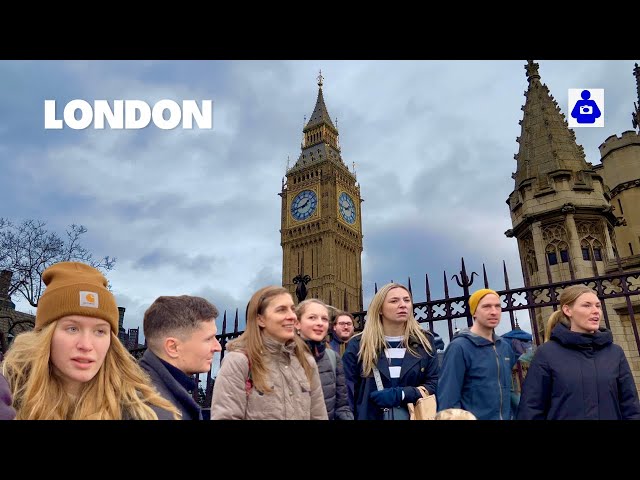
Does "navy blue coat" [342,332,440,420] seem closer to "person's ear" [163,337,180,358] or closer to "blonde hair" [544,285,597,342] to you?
"blonde hair" [544,285,597,342]

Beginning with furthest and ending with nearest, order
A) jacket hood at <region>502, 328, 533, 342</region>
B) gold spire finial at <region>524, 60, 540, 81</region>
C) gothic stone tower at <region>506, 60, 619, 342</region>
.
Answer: gold spire finial at <region>524, 60, 540, 81</region> < gothic stone tower at <region>506, 60, 619, 342</region> < jacket hood at <region>502, 328, 533, 342</region>

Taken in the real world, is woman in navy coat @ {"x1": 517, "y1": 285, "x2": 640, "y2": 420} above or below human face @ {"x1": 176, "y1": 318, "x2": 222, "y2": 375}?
below

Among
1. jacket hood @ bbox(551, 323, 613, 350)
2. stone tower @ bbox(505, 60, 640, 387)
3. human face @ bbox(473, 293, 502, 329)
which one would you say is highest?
stone tower @ bbox(505, 60, 640, 387)

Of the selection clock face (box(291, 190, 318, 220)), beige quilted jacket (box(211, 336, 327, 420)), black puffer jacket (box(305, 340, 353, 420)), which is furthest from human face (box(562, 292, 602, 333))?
clock face (box(291, 190, 318, 220))

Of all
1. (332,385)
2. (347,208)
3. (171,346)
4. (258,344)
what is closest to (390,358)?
(332,385)

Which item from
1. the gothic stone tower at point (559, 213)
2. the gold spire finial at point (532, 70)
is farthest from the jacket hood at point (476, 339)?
the gold spire finial at point (532, 70)

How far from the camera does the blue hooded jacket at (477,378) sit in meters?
3.64

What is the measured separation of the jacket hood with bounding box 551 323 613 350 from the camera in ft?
11.1

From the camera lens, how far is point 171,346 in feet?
8.21

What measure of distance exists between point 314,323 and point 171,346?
1.56 metres

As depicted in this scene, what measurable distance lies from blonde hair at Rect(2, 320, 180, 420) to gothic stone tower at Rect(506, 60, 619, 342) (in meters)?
9.20
